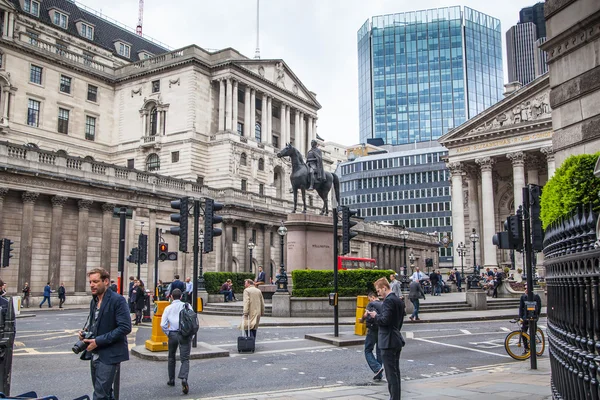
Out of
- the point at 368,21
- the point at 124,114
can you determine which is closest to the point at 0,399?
the point at 124,114

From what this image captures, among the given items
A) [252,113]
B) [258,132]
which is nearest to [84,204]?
[252,113]

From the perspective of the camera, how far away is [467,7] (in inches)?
7067

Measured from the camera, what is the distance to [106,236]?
42.0 m

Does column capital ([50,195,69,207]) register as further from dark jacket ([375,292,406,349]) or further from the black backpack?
dark jacket ([375,292,406,349])

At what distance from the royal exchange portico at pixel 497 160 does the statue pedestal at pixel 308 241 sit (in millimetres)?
34108

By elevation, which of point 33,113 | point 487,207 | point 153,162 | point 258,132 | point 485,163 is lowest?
point 487,207

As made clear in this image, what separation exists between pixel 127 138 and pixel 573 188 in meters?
65.3

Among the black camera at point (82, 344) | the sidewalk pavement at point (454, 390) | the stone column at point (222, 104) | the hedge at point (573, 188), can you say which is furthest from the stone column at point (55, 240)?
the hedge at point (573, 188)

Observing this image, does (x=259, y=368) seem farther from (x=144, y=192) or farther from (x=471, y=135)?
(x=471, y=135)

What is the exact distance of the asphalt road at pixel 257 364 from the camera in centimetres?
1083

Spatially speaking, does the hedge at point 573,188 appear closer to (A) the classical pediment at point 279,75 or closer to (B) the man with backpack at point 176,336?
(B) the man with backpack at point 176,336

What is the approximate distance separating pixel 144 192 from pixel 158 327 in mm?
31292

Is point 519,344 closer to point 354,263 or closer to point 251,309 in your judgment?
point 251,309

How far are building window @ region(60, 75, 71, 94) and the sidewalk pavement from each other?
Answer: 57.2 m
